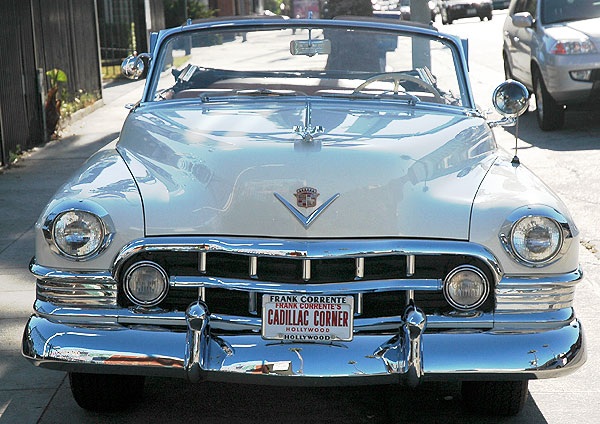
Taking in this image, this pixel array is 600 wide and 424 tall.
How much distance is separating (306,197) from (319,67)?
166cm

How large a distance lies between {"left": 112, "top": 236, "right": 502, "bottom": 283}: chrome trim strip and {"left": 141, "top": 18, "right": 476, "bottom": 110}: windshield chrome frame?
1533 millimetres

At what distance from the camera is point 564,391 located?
437cm

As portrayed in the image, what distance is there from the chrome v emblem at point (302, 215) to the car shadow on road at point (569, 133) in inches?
281

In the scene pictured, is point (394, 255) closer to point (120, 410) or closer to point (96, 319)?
point (96, 319)

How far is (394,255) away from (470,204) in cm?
37

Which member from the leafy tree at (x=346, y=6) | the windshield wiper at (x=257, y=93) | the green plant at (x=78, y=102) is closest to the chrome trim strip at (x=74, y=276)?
the windshield wiper at (x=257, y=93)

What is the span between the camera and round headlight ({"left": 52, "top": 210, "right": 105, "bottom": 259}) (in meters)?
3.58

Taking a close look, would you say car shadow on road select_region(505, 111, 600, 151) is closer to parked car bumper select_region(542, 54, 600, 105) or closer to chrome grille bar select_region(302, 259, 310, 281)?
parked car bumper select_region(542, 54, 600, 105)

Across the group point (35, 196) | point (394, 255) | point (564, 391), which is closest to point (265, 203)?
point (394, 255)

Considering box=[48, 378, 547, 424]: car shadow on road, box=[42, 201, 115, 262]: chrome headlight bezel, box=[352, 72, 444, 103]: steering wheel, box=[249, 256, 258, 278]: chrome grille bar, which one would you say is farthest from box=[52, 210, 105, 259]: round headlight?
box=[352, 72, 444, 103]: steering wheel

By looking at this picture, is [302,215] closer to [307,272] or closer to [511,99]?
[307,272]

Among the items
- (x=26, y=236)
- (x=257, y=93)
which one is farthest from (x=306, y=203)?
(x=26, y=236)

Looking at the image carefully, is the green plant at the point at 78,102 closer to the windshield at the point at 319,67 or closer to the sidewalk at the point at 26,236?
the sidewalk at the point at 26,236

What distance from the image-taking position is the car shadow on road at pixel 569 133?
10.4 meters
